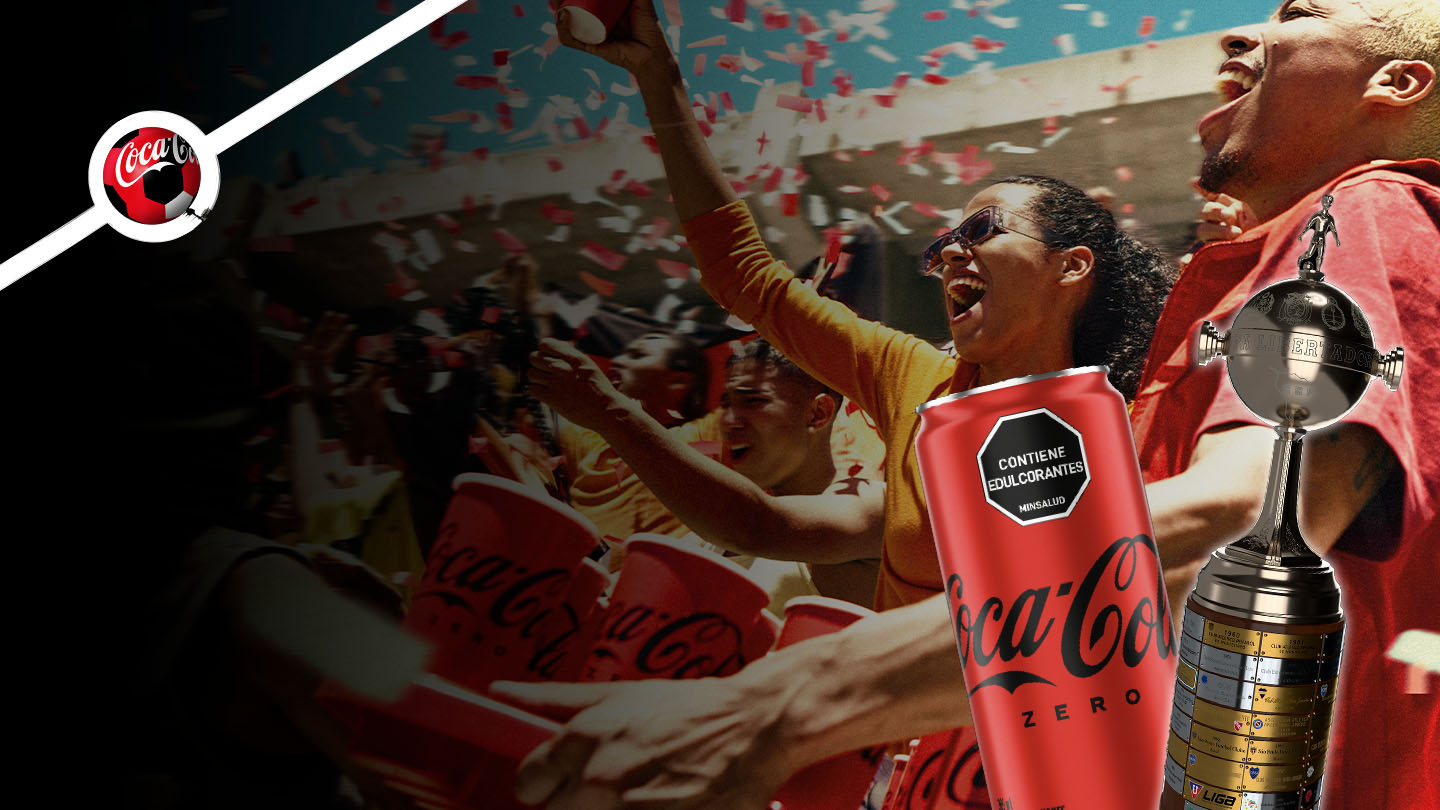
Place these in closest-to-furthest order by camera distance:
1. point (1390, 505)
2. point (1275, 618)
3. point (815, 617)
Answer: point (1275, 618) < point (1390, 505) < point (815, 617)

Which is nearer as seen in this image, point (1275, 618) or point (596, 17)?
point (1275, 618)

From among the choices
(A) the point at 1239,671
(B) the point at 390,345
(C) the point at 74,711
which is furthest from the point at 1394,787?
(C) the point at 74,711

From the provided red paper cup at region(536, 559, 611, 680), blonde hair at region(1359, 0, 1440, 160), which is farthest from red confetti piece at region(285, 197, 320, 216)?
blonde hair at region(1359, 0, 1440, 160)

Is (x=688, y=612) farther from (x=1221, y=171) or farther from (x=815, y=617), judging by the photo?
(x=1221, y=171)

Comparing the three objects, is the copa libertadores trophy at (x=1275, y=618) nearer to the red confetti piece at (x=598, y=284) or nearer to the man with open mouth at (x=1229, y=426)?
the man with open mouth at (x=1229, y=426)

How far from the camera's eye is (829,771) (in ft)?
4.00

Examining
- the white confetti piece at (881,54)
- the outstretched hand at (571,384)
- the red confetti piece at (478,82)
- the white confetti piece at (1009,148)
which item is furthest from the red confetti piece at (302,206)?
the white confetti piece at (1009,148)

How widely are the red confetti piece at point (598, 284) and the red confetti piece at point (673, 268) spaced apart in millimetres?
64

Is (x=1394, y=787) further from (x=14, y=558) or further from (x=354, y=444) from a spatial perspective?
(x=14, y=558)

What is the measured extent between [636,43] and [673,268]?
0.92ft

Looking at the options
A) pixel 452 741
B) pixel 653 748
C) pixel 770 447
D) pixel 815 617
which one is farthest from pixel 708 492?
pixel 452 741

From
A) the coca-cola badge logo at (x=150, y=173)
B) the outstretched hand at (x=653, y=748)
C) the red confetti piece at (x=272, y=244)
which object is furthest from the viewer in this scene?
the red confetti piece at (x=272, y=244)

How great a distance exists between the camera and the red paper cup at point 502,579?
127cm

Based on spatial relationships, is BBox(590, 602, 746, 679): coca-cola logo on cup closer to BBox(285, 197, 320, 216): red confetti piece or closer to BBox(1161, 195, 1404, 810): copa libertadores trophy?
BBox(1161, 195, 1404, 810): copa libertadores trophy
